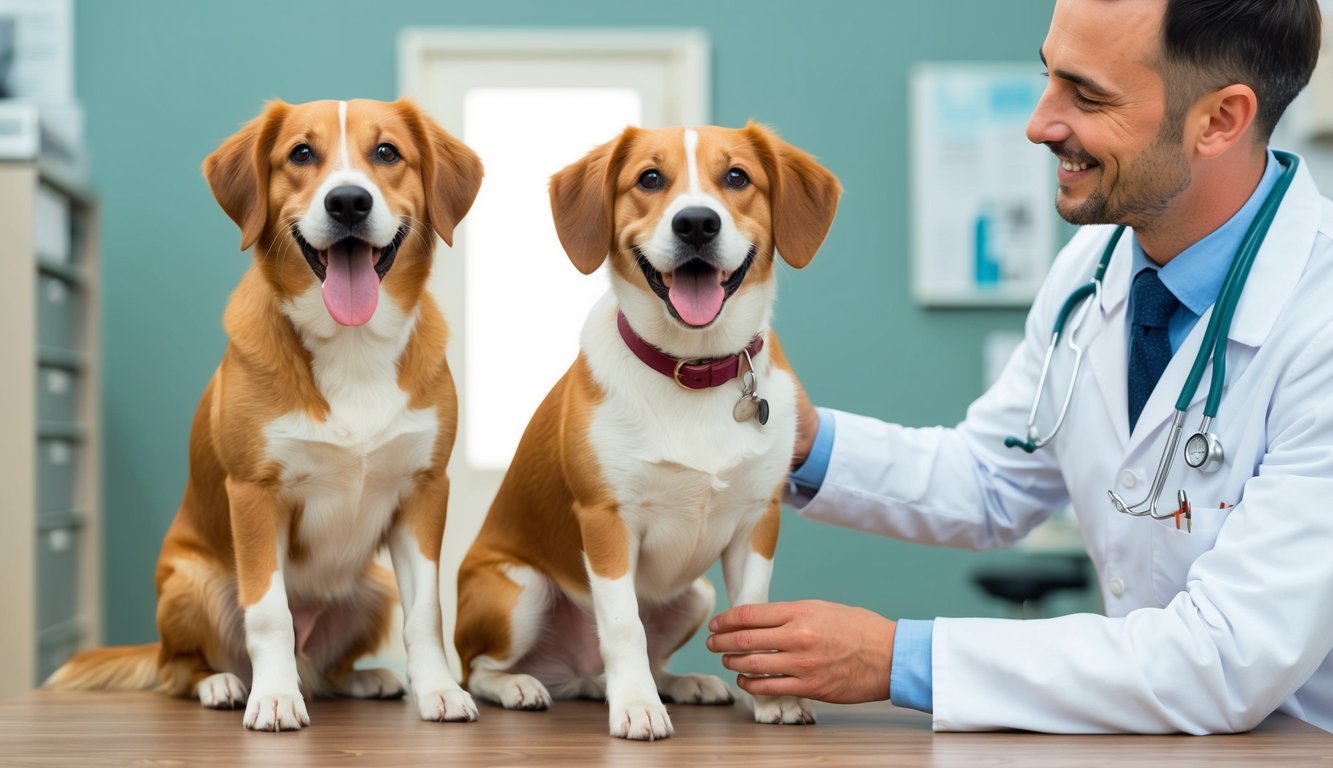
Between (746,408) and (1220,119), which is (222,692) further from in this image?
(1220,119)

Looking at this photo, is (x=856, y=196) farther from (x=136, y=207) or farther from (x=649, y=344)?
(x=649, y=344)

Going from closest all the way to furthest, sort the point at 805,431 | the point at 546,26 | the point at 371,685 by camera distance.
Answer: the point at 371,685, the point at 805,431, the point at 546,26

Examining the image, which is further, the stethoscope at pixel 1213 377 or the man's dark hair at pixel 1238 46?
the man's dark hair at pixel 1238 46

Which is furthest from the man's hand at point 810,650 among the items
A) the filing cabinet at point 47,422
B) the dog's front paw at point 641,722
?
the filing cabinet at point 47,422

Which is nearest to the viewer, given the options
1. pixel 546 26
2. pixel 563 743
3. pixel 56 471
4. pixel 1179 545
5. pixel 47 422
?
pixel 563 743

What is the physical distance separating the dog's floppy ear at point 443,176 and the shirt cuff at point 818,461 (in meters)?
0.56

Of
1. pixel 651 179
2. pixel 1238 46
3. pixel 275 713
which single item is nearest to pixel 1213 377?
pixel 1238 46

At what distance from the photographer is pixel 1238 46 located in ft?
4.56

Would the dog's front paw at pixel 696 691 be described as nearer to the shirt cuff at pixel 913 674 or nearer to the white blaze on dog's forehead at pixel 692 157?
the shirt cuff at pixel 913 674

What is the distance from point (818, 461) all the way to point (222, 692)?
30.7 inches

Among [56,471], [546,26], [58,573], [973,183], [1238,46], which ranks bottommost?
[58,573]

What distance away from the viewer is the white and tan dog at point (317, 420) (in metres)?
1.25

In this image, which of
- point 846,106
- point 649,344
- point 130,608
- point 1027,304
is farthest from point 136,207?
point 649,344

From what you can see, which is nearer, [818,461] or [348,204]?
[348,204]
